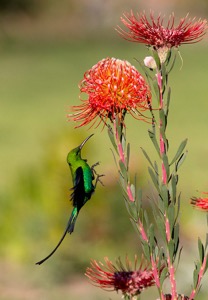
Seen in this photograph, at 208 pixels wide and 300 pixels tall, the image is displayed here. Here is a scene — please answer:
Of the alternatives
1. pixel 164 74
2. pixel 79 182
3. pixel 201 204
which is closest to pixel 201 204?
pixel 201 204

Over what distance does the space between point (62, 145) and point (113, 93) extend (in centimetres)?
484

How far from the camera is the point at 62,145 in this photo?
680 cm

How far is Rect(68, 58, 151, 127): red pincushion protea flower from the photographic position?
1975mm

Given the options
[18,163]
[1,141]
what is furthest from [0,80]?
[18,163]

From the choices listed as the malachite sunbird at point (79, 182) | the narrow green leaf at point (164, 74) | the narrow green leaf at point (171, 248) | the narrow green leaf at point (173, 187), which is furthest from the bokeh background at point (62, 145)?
the malachite sunbird at point (79, 182)

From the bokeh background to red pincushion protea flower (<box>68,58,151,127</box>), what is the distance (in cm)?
12

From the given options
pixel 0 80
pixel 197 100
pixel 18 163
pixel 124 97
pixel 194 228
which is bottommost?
pixel 124 97

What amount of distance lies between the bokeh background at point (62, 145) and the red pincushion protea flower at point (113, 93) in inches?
4.9

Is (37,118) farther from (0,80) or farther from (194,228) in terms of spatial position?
(194,228)

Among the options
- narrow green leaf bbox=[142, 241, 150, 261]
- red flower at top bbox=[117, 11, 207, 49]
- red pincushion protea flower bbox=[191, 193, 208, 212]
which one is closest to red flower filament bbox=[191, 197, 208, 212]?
red pincushion protea flower bbox=[191, 193, 208, 212]

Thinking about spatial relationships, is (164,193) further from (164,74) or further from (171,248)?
(164,74)

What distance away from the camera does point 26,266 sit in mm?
6496

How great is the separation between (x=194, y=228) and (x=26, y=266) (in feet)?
3.57

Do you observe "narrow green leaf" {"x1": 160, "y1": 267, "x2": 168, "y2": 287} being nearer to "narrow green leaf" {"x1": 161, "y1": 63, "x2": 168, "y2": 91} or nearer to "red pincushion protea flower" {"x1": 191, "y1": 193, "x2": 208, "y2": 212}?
"red pincushion protea flower" {"x1": 191, "y1": 193, "x2": 208, "y2": 212}
